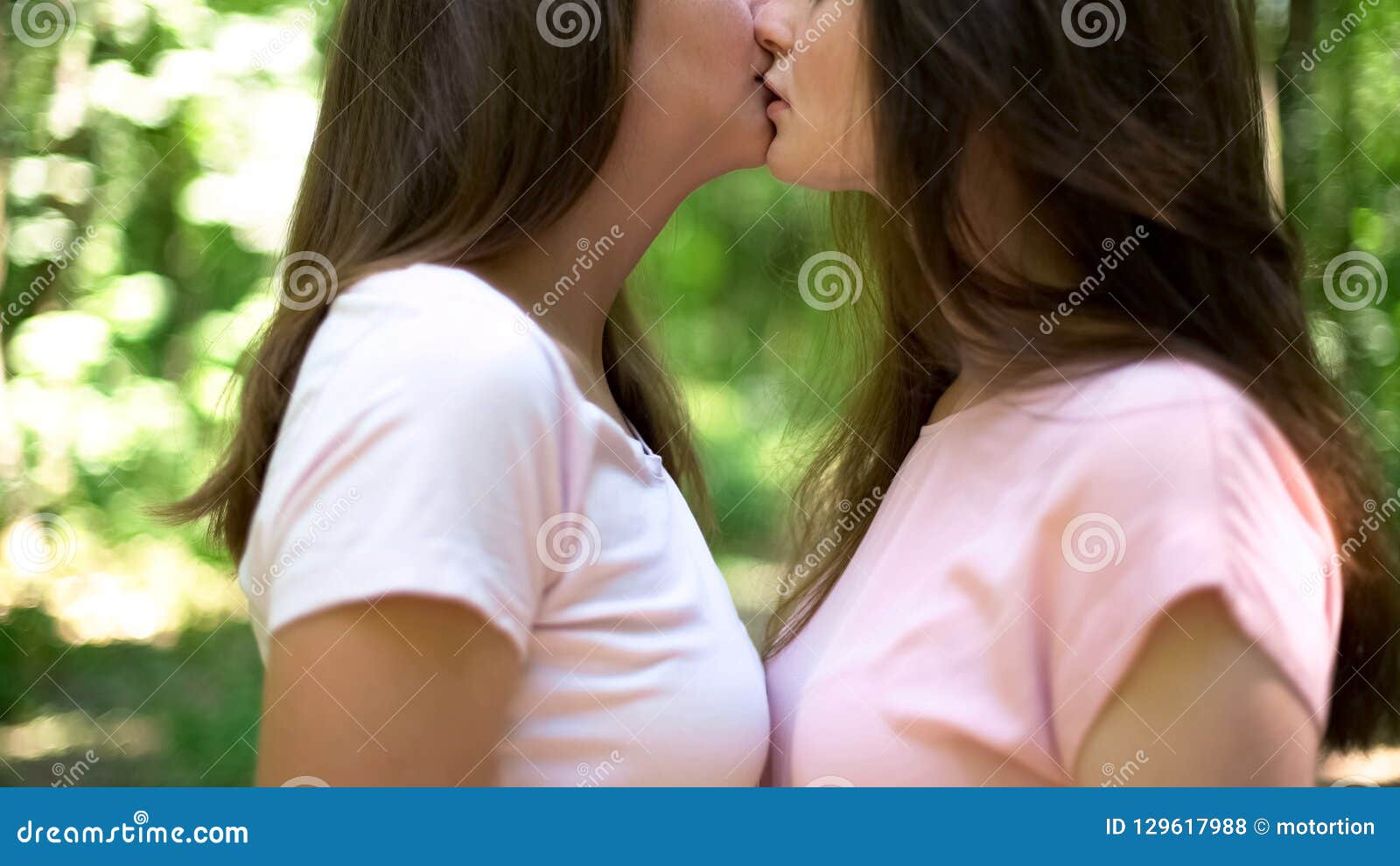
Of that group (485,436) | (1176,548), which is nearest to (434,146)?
(485,436)

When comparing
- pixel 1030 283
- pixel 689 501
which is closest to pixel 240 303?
pixel 689 501

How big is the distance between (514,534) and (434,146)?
513 mm

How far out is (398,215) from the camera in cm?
148

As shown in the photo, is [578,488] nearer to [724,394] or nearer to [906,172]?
[906,172]

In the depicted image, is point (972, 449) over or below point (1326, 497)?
below

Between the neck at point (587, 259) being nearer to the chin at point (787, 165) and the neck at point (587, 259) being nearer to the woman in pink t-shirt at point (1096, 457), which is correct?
the chin at point (787, 165)

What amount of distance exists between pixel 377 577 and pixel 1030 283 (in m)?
0.77

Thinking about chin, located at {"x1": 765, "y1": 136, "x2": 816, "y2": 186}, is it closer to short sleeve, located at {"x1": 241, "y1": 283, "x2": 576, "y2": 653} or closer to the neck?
the neck

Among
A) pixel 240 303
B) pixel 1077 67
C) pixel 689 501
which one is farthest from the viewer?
pixel 240 303

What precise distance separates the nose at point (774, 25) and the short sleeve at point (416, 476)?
0.65 meters

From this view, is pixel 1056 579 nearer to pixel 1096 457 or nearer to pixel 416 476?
pixel 1096 457

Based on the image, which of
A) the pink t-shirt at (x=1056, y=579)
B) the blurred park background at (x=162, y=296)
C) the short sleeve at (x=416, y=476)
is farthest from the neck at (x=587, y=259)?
the blurred park background at (x=162, y=296)

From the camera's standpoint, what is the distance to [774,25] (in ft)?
5.60

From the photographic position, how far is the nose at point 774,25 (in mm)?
1694
